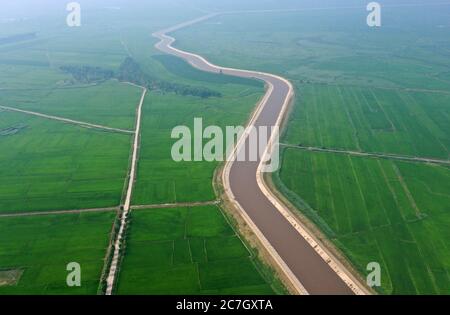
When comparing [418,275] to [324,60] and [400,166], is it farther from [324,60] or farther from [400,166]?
[324,60]

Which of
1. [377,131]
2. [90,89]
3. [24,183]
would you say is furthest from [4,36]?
[377,131]

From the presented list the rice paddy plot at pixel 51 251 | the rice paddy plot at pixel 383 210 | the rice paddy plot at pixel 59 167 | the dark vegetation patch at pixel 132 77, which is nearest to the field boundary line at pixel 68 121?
the rice paddy plot at pixel 59 167

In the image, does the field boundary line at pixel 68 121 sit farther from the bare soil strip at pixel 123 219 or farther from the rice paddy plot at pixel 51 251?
the rice paddy plot at pixel 51 251

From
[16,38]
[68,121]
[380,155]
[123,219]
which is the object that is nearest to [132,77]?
[68,121]

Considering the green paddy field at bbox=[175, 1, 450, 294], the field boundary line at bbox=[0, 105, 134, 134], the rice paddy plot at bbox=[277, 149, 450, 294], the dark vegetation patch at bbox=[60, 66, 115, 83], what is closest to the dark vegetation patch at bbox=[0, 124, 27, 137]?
the field boundary line at bbox=[0, 105, 134, 134]

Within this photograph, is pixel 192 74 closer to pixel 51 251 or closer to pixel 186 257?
pixel 51 251

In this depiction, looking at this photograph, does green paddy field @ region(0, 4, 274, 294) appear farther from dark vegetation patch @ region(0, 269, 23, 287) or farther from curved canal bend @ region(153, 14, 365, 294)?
curved canal bend @ region(153, 14, 365, 294)
